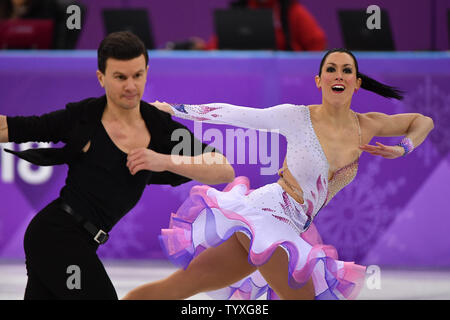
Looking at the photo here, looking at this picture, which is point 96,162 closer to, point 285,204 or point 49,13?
point 285,204

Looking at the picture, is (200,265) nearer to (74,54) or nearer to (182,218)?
(182,218)

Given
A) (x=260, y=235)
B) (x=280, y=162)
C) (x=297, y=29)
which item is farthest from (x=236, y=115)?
(x=297, y=29)

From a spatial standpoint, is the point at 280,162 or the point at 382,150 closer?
the point at 382,150

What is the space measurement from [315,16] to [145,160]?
7125 mm

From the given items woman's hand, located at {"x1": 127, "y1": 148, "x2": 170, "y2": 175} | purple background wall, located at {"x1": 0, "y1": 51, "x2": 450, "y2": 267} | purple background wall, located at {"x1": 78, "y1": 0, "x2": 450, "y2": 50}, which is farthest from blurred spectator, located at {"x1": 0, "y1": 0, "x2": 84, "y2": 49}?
woman's hand, located at {"x1": 127, "y1": 148, "x2": 170, "y2": 175}

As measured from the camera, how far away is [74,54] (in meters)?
6.42

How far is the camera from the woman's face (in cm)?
390

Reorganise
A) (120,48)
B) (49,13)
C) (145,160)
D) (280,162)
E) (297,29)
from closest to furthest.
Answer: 1. (145,160)
2. (120,48)
3. (280,162)
4. (297,29)
5. (49,13)

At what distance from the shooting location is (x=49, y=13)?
7.68 meters

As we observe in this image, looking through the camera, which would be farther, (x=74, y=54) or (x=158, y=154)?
(x=74, y=54)

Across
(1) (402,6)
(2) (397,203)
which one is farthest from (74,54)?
(1) (402,6)

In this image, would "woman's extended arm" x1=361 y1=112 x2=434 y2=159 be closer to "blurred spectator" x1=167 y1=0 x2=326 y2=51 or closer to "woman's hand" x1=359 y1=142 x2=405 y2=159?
"woman's hand" x1=359 y1=142 x2=405 y2=159

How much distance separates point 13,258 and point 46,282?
327 cm

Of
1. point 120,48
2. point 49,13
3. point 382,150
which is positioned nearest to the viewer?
point 120,48
